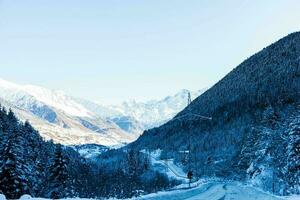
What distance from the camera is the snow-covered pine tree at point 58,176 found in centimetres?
7731

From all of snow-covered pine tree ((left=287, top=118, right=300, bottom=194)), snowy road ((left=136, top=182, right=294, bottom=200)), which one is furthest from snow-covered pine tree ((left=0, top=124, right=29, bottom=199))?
snow-covered pine tree ((left=287, top=118, right=300, bottom=194))

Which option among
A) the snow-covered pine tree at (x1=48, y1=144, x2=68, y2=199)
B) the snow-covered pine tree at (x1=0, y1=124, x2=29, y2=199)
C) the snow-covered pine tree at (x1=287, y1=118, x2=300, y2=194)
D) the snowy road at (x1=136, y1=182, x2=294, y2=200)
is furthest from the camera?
the snow-covered pine tree at (x1=48, y1=144, x2=68, y2=199)

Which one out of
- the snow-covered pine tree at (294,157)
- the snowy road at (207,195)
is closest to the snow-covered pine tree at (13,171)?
the snowy road at (207,195)

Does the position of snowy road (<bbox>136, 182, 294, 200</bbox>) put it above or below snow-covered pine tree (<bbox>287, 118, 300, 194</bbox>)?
below

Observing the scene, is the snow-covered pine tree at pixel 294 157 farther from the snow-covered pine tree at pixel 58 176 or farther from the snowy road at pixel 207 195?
the snow-covered pine tree at pixel 58 176

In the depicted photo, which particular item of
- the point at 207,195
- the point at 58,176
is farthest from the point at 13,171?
the point at 207,195

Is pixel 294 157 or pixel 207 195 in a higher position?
pixel 294 157

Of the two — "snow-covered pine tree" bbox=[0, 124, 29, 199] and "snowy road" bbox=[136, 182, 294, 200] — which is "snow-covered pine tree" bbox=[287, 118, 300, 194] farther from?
"snow-covered pine tree" bbox=[0, 124, 29, 199]

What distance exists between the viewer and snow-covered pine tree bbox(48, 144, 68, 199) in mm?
77312

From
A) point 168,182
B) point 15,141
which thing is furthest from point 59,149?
point 168,182

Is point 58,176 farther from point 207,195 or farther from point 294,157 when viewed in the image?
point 207,195

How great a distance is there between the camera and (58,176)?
77.5 metres

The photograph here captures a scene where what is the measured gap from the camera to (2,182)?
200ft

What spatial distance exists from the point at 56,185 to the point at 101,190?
100 metres
